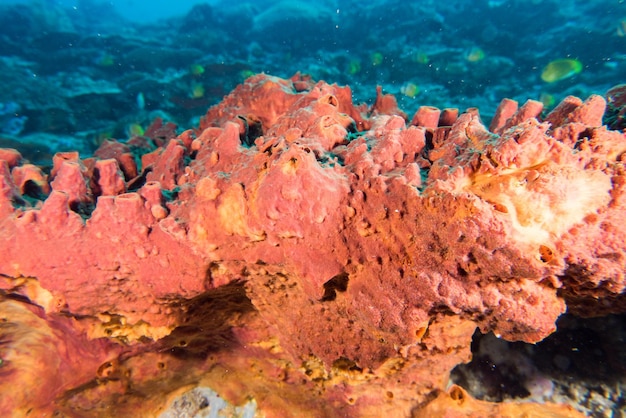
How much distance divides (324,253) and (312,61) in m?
16.5

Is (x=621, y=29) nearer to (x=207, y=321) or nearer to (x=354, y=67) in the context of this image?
(x=354, y=67)

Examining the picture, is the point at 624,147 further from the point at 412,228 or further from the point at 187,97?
the point at 187,97

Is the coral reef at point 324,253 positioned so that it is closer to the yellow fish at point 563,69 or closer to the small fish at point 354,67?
the yellow fish at point 563,69

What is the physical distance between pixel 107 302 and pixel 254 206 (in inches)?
49.6

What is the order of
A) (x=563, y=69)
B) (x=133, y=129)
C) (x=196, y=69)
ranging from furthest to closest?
(x=196, y=69), (x=563, y=69), (x=133, y=129)

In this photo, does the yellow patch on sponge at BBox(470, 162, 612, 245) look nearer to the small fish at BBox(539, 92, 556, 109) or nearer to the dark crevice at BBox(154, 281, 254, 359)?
the dark crevice at BBox(154, 281, 254, 359)

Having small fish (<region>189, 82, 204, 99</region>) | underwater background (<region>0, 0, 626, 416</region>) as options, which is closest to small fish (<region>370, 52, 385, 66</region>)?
underwater background (<region>0, 0, 626, 416</region>)

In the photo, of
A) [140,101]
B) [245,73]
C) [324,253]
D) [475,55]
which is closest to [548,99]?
[475,55]

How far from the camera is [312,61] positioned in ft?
53.3

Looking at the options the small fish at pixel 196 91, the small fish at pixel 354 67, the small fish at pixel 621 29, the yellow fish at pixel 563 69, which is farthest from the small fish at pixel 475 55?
the small fish at pixel 196 91

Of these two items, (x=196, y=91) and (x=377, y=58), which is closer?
(x=196, y=91)

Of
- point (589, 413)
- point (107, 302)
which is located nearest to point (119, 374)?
point (107, 302)

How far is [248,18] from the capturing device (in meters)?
20.5

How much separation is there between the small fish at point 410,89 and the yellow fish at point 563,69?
4866 millimetres
